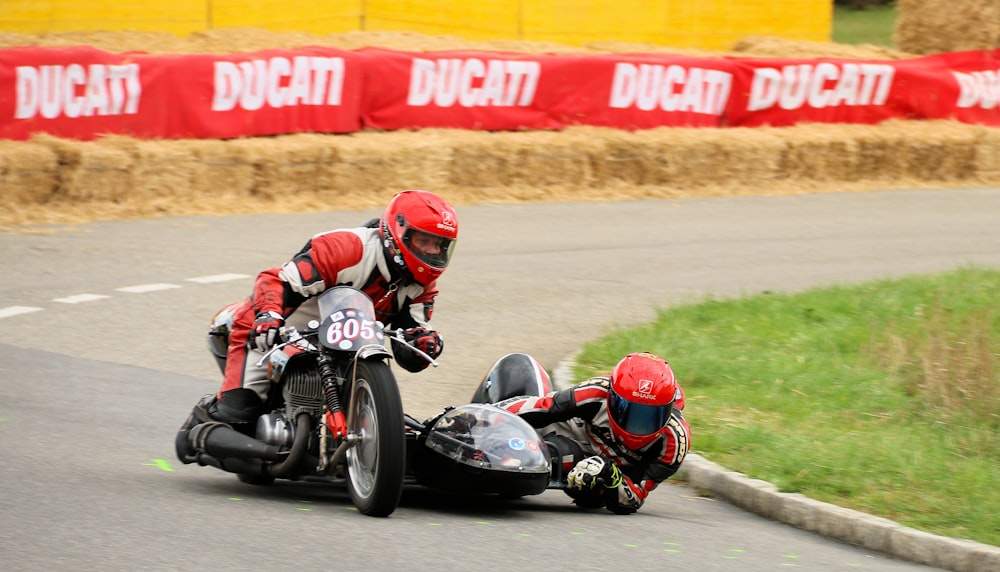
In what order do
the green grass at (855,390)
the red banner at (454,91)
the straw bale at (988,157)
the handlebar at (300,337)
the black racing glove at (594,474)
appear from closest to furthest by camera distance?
1. the handlebar at (300,337)
2. the black racing glove at (594,474)
3. the green grass at (855,390)
4. the red banner at (454,91)
5. the straw bale at (988,157)

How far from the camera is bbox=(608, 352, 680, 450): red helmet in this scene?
6691mm

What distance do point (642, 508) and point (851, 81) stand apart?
16.5 metres

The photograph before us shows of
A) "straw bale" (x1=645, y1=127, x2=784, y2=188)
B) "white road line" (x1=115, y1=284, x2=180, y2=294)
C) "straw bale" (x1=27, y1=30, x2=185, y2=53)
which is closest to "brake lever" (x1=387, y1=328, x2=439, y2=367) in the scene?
"white road line" (x1=115, y1=284, x2=180, y2=294)

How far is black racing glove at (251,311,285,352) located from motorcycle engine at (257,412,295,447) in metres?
0.42

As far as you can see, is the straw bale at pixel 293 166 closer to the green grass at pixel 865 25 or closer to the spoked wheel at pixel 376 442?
the spoked wheel at pixel 376 442

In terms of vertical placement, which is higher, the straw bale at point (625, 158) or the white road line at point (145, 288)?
the white road line at point (145, 288)

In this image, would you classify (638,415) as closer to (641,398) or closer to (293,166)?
(641,398)

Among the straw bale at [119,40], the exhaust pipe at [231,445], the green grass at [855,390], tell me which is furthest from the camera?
the straw bale at [119,40]

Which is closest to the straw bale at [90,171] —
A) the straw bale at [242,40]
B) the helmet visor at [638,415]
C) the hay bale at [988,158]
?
the straw bale at [242,40]

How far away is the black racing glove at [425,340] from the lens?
691cm

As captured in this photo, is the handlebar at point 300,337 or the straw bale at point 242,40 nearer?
the handlebar at point 300,337

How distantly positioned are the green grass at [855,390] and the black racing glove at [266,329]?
2.91m

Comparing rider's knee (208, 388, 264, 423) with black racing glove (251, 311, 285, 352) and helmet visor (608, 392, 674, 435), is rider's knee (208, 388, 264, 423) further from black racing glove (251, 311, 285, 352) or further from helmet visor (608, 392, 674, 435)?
helmet visor (608, 392, 674, 435)

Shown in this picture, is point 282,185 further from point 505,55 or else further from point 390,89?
point 505,55
